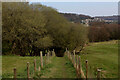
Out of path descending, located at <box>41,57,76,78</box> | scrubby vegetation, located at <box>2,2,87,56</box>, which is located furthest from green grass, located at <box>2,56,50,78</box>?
scrubby vegetation, located at <box>2,2,87,56</box>

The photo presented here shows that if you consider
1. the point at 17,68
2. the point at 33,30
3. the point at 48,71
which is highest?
the point at 33,30

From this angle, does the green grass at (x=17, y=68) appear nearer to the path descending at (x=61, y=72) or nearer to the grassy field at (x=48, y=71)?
the grassy field at (x=48, y=71)

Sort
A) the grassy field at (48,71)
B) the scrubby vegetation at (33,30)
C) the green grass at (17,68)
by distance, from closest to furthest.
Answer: the grassy field at (48,71) → the green grass at (17,68) → the scrubby vegetation at (33,30)

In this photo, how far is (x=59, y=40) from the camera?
37.2 meters

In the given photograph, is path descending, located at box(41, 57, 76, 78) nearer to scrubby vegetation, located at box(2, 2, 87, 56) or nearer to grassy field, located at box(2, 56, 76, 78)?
grassy field, located at box(2, 56, 76, 78)

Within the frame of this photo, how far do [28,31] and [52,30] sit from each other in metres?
7.50

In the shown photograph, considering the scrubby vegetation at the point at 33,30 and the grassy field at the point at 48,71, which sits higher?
the scrubby vegetation at the point at 33,30

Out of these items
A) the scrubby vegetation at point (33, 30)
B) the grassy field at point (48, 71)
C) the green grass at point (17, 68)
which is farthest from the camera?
the scrubby vegetation at point (33, 30)

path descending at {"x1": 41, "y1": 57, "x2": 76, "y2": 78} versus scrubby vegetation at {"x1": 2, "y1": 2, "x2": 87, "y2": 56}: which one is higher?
scrubby vegetation at {"x1": 2, "y1": 2, "x2": 87, "y2": 56}

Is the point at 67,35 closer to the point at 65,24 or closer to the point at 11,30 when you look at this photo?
the point at 65,24

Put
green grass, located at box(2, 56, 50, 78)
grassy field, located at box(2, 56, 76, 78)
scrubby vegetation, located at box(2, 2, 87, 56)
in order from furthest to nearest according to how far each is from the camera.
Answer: scrubby vegetation, located at box(2, 2, 87, 56) < green grass, located at box(2, 56, 50, 78) < grassy field, located at box(2, 56, 76, 78)

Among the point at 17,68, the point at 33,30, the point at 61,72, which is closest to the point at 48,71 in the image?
the point at 61,72

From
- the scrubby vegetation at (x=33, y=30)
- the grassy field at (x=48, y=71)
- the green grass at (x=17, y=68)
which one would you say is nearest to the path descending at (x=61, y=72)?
the grassy field at (x=48, y=71)

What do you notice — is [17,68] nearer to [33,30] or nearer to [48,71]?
[48,71]
